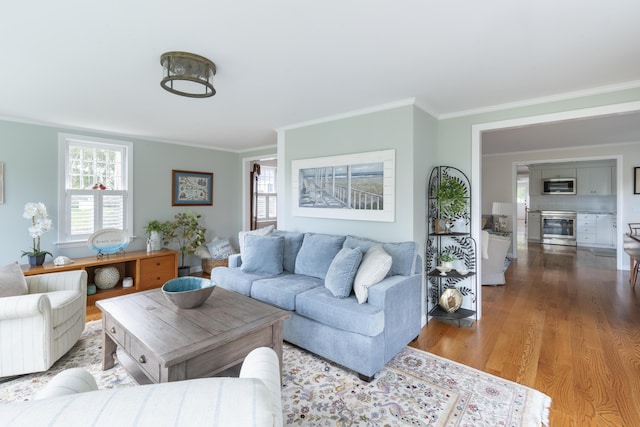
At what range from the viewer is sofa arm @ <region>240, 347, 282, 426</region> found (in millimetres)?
868

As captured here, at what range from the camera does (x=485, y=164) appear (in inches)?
283

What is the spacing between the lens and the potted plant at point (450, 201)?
3251 mm

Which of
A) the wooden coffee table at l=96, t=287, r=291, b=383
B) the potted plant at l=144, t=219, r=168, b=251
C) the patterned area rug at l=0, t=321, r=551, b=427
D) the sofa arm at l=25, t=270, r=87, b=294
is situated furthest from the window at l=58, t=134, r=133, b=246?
the wooden coffee table at l=96, t=287, r=291, b=383

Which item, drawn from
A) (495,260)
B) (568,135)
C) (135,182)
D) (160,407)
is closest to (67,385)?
(160,407)

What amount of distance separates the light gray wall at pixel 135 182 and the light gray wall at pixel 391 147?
260cm

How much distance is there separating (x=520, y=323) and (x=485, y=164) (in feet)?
16.0

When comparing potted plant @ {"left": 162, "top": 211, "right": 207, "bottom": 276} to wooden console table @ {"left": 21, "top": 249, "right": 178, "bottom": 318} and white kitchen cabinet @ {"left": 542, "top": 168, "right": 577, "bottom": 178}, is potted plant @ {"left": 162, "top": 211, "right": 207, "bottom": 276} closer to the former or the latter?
wooden console table @ {"left": 21, "top": 249, "right": 178, "bottom": 318}

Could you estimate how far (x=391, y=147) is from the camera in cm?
315

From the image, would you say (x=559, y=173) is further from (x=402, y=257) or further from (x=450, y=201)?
(x=402, y=257)

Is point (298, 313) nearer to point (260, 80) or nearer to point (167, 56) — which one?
point (260, 80)

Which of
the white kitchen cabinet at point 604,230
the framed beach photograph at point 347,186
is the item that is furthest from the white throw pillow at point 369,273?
the white kitchen cabinet at point 604,230

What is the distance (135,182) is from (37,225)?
134cm

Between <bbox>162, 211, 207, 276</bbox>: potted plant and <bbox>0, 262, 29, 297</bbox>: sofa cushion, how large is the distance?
2.55 m

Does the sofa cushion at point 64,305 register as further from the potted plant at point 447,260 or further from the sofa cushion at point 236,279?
the potted plant at point 447,260
